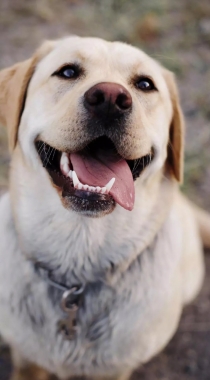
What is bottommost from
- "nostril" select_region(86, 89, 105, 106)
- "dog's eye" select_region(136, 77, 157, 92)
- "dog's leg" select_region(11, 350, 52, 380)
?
"dog's leg" select_region(11, 350, 52, 380)

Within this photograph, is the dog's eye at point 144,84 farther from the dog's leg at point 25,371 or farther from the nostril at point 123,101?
the dog's leg at point 25,371

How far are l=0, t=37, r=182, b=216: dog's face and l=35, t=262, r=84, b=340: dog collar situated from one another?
495mm

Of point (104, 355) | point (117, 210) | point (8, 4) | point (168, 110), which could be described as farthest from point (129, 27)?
point (104, 355)

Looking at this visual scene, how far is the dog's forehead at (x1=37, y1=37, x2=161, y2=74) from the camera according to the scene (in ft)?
6.31

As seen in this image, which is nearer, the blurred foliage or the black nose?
the black nose

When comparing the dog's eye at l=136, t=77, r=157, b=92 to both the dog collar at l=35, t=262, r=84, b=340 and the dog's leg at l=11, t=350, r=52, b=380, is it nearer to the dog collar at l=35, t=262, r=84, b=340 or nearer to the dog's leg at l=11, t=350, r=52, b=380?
the dog collar at l=35, t=262, r=84, b=340

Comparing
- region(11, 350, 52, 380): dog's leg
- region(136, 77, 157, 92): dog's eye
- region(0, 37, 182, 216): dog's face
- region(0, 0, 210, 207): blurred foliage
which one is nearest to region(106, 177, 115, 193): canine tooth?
region(0, 37, 182, 216): dog's face

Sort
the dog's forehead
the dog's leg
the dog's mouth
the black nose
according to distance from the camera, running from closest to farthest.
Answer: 1. the black nose
2. the dog's mouth
3. the dog's forehead
4. the dog's leg

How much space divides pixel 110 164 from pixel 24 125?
0.45 meters

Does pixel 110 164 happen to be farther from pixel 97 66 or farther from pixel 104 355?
pixel 104 355

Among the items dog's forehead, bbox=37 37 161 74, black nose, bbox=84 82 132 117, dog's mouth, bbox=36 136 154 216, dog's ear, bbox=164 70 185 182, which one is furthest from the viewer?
dog's ear, bbox=164 70 185 182

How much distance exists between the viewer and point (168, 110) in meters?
2.12

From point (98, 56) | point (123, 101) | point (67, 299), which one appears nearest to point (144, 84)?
point (98, 56)

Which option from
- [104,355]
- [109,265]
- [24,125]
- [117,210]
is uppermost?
[24,125]
